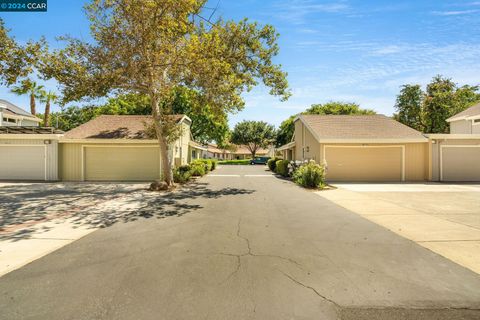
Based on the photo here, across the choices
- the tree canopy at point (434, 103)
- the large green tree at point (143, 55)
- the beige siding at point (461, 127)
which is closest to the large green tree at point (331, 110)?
the tree canopy at point (434, 103)

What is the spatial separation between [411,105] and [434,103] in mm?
2909

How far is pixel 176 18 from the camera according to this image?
11.5m

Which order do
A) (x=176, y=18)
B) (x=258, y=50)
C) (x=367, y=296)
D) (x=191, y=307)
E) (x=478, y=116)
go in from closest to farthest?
(x=191, y=307) → (x=367, y=296) → (x=176, y=18) → (x=258, y=50) → (x=478, y=116)

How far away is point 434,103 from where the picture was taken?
3519 cm

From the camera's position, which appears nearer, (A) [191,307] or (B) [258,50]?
(A) [191,307]

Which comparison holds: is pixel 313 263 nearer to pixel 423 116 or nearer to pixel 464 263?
pixel 464 263

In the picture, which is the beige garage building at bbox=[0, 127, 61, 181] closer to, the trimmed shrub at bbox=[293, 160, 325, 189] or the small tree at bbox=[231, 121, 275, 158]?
the trimmed shrub at bbox=[293, 160, 325, 189]

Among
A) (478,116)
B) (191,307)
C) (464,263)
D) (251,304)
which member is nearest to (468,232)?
(464,263)

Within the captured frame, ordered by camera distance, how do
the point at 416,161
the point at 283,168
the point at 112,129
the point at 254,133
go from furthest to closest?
the point at 254,133, the point at 283,168, the point at 112,129, the point at 416,161

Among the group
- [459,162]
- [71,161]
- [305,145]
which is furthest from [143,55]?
[459,162]

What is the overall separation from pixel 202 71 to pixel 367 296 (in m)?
10.8

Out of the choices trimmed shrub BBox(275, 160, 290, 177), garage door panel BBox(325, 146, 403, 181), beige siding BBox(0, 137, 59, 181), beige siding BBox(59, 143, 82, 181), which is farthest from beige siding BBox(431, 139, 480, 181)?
beige siding BBox(0, 137, 59, 181)

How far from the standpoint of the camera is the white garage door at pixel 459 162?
1798cm

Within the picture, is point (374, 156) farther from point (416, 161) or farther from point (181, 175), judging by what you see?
point (181, 175)
